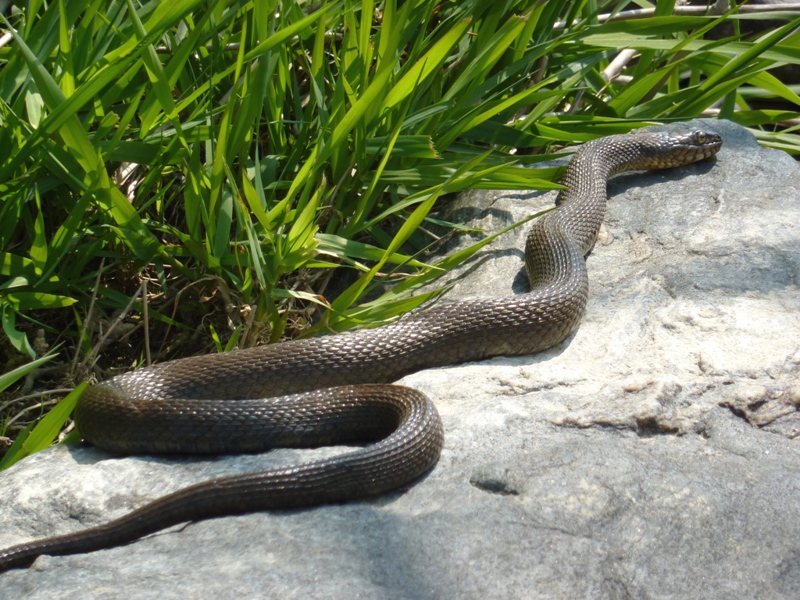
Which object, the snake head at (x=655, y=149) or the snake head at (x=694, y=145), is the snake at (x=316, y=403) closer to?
the snake head at (x=655, y=149)

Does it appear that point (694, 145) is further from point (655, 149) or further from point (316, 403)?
point (316, 403)

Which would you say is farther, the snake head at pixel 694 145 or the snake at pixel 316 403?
the snake head at pixel 694 145

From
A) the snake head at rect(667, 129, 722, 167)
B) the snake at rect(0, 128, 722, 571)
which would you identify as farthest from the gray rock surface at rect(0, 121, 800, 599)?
the snake head at rect(667, 129, 722, 167)

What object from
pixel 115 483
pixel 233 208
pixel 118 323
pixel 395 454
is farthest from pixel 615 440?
pixel 118 323

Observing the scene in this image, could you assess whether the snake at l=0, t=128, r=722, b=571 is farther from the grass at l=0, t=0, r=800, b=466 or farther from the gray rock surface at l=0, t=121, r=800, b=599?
the grass at l=0, t=0, r=800, b=466

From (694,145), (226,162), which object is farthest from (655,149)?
(226,162)

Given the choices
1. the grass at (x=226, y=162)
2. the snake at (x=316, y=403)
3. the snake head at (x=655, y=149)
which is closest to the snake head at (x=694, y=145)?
the snake head at (x=655, y=149)
